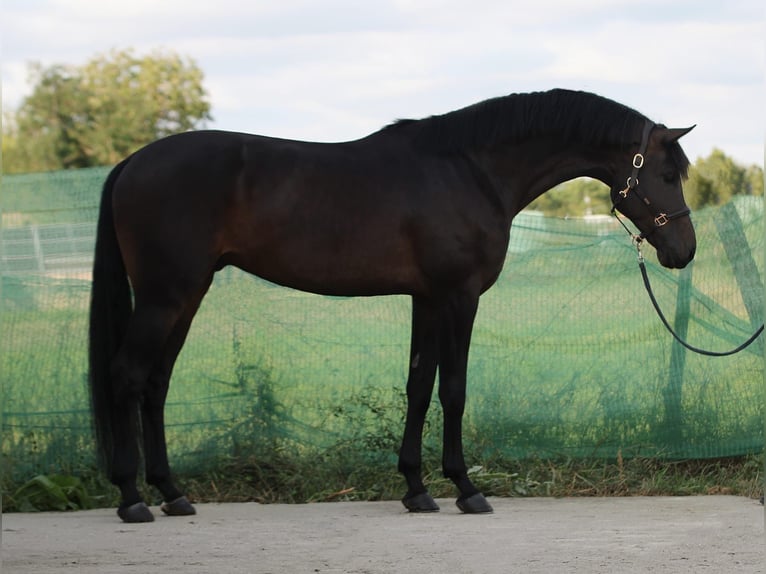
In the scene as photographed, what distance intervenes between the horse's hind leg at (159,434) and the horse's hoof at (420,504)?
1.08m

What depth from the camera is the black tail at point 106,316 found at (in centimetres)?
539

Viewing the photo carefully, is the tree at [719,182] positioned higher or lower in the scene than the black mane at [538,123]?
higher

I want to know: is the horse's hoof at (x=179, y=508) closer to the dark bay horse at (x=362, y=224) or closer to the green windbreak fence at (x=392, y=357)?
the dark bay horse at (x=362, y=224)

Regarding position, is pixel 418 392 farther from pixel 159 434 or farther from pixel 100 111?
pixel 100 111

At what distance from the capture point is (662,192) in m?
5.60

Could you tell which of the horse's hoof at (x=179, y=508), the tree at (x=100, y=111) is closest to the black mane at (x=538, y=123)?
the horse's hoof at (x=179, y=508)

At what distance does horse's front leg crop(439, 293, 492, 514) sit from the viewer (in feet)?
17.7

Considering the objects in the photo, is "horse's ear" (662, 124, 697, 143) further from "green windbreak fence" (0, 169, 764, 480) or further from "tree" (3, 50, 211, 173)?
"tree" (3, 50, 211, 173)

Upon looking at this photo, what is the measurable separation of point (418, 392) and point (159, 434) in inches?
52.2

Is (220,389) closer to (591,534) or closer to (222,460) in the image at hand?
(222,460)

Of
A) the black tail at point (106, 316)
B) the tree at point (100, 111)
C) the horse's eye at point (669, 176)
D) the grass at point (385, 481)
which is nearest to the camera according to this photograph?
the black tail at point (106, 316)

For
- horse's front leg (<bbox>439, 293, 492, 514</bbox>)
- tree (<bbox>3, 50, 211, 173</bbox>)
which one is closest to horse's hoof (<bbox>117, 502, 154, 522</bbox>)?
horse's front leg (<bbox>439, 293, 492, 514</bbox>)

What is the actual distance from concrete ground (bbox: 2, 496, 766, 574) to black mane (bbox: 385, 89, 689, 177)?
1.80 meters

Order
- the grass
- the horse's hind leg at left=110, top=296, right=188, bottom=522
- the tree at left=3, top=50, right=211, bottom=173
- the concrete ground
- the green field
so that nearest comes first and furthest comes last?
the concrete ground < the horse's hind leg at left=110, top=296, right=188, bottom=522 < the grass < the green field < the tree at left=3, top=50, right=211, bottom=173
